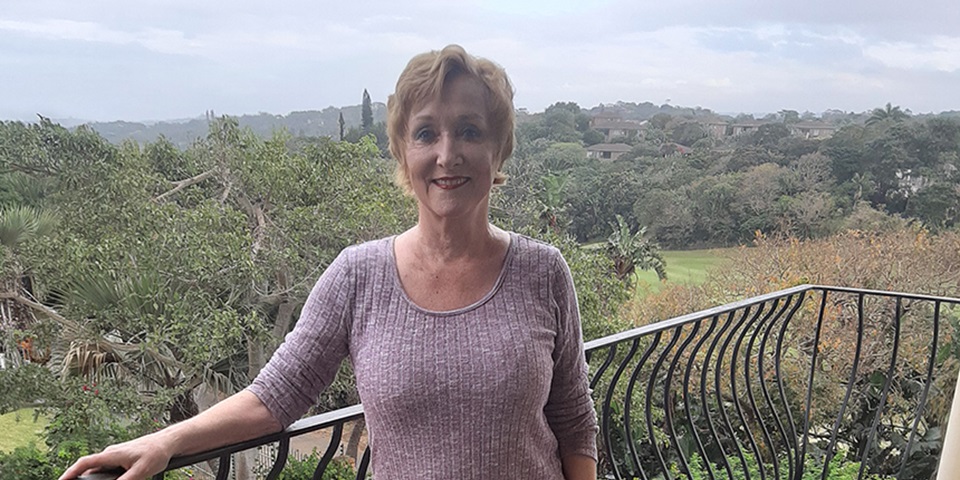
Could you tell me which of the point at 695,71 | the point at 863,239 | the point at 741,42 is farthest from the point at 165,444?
the point at 741,42

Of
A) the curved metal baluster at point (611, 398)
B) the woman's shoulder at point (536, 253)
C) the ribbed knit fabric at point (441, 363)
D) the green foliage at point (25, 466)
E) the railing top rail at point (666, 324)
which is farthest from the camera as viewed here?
the green foliage at point (25, 466)

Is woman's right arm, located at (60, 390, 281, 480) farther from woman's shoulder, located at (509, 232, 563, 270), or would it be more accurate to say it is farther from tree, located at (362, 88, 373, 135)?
tree, located at (362, 88, 373, 135)

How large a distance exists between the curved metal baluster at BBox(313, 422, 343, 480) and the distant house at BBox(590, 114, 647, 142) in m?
8.66

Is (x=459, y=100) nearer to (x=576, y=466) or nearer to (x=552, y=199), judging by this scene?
(x=576, y=466)

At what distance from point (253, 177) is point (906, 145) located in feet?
28.1

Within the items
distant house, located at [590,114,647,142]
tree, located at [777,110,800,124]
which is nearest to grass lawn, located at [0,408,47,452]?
distant house, located at [590,114,647,142]

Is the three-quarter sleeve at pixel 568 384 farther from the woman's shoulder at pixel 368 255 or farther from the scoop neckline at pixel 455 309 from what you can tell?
the woman's shoulder at pixel 368 255

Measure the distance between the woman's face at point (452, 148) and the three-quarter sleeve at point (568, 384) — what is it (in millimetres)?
188

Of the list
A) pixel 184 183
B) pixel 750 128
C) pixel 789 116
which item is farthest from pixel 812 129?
pixel 184 183

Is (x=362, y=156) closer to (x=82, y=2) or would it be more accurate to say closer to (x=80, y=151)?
(x=80, y=151)

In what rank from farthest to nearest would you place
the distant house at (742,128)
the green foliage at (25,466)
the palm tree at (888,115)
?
the distant house at (742,128) < the palm tree at (888,115) < the green foliage at (25,466)

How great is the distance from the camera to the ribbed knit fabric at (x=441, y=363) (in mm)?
904

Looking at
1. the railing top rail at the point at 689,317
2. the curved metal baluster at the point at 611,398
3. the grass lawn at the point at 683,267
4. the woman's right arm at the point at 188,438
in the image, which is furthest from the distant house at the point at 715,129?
the woman's right arm at the point at 188,438

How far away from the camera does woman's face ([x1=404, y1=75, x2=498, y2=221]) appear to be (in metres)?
0.94
